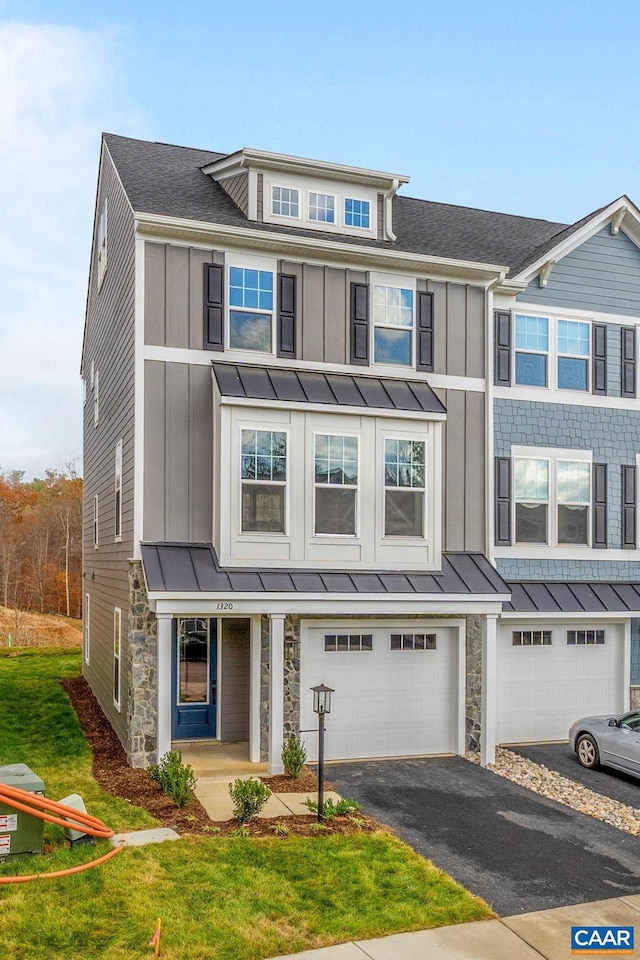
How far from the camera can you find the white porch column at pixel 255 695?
41.7ft

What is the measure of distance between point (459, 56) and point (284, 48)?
373 centimetres

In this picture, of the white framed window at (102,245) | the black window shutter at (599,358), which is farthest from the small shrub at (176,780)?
the white framed window at (102,245)

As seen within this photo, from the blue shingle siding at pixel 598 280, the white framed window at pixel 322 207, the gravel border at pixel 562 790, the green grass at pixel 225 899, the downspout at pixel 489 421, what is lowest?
the gravel border at pixel 562 790

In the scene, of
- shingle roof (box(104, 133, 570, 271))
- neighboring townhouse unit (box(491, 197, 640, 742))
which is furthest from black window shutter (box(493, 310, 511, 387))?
shingle roof (box(104, 133, 570, 271))

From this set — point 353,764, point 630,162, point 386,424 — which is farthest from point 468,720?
point 630,162

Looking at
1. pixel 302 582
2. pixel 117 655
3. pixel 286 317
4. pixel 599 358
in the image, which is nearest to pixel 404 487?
pixel 302 582

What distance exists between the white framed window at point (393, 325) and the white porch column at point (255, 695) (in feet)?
16.6

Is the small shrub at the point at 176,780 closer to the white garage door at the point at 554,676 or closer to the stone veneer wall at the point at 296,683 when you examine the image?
the stone veneer wall at the point at 296,683

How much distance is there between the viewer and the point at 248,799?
31.7 feet

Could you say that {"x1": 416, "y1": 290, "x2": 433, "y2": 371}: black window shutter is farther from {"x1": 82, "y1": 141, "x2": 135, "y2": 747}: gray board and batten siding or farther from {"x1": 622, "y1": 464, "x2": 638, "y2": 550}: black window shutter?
{"x1": 82, "y1": 141, "x2": 135, "y2": 747}: gray board and batten siding

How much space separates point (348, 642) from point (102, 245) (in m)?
10.3

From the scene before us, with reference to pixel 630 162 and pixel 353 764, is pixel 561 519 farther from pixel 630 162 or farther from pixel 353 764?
pixel 630 162

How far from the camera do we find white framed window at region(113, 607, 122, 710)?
1409cm

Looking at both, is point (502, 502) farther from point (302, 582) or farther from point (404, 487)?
point (302, 582)
